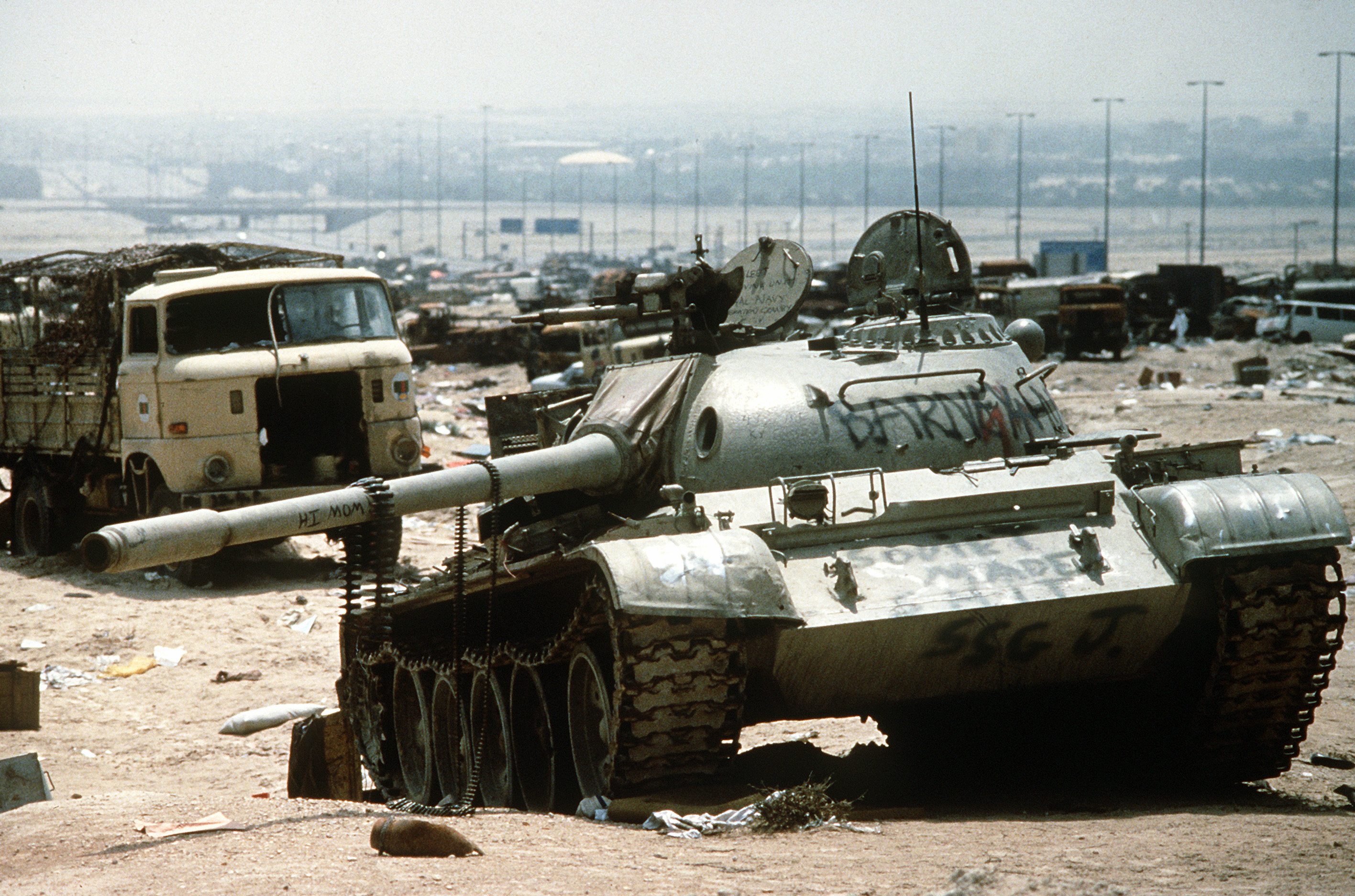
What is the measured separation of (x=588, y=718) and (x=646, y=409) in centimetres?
170

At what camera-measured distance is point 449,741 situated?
8398 millimetres

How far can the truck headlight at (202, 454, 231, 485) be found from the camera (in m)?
13.4

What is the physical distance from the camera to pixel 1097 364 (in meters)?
33.0

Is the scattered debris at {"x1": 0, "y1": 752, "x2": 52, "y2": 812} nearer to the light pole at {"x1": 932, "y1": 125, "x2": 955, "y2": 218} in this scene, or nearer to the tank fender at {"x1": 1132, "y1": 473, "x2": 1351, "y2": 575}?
the tank fender at {"x1": 1132, "y1": 473, "x2": 1351, "y2": 575}

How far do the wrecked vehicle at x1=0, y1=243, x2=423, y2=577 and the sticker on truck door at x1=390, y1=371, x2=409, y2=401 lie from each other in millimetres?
14

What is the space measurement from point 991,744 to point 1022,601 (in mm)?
2032

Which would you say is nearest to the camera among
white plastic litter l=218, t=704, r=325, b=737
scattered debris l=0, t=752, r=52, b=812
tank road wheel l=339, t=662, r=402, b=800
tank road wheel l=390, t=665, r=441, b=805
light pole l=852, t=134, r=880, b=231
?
scattered debris l=0, t=752, r=52, b=812

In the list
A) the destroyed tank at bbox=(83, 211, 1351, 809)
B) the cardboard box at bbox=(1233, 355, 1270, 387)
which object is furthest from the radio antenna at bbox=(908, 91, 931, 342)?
the cardboard box at bbox=(1233, 355, 1270, 387)

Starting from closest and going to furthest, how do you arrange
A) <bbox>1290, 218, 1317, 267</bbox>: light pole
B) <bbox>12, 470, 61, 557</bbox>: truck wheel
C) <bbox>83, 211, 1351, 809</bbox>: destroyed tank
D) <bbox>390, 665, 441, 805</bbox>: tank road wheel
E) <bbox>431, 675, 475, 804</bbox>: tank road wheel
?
<bbox>83, 211, 1351, 809</bbox>: destroyed tank < <bbox>431, 675, 475, 804</bbox>: tank road wheel < <bbox>390, 665, 441, 805</bbox>: tank road wheel < <bbox>12, 470, 61, 557</bbox>: truck wheel < <bbox>1290, 218, 1317, 267</bbox>: light pole

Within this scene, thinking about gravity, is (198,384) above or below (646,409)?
below

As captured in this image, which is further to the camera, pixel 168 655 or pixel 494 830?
pixel 168 655

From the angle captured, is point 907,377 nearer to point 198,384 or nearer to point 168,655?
point 168,655

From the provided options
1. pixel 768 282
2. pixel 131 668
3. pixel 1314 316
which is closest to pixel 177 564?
pixel 131 668

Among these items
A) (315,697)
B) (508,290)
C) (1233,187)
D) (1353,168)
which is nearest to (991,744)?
(315,697)
